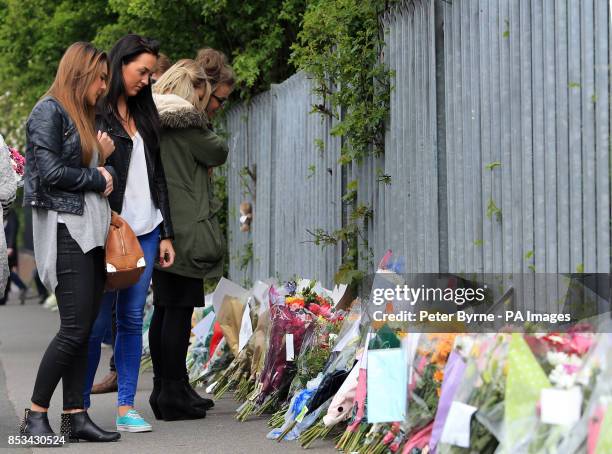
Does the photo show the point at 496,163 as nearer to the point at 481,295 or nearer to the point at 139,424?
the point at 481,295

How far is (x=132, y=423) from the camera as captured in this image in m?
6.49

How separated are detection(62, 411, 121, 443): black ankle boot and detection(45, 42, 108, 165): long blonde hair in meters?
1.18

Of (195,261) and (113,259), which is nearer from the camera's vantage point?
(113,259)

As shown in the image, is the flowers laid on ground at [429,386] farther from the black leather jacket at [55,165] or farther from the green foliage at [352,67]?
the black leather jacket at [55,165]

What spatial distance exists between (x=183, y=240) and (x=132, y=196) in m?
0.53

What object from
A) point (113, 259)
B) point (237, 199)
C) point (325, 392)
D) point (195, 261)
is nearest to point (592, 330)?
point (325, 392)

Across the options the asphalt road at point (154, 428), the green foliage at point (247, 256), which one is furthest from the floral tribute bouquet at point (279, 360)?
the green foliage at point (247, 256)

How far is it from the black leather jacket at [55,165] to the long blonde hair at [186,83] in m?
1.32

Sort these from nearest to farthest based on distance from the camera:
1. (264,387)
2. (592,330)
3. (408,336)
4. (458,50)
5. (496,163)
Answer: (592,330) < (408,336) < (496,163) < (458,50) < (264,387)

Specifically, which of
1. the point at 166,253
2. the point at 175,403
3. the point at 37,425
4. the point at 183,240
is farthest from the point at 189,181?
the point at 37,425

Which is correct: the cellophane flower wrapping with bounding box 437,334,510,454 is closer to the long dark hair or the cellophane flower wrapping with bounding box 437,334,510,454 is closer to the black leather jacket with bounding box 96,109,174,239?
the black leather jacket with bounding box 96,109,174,239

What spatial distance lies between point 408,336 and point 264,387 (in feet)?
6.64

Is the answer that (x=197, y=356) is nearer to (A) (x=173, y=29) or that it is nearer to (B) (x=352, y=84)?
(B) (x=352, y=84)

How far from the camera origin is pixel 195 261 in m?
6.95
